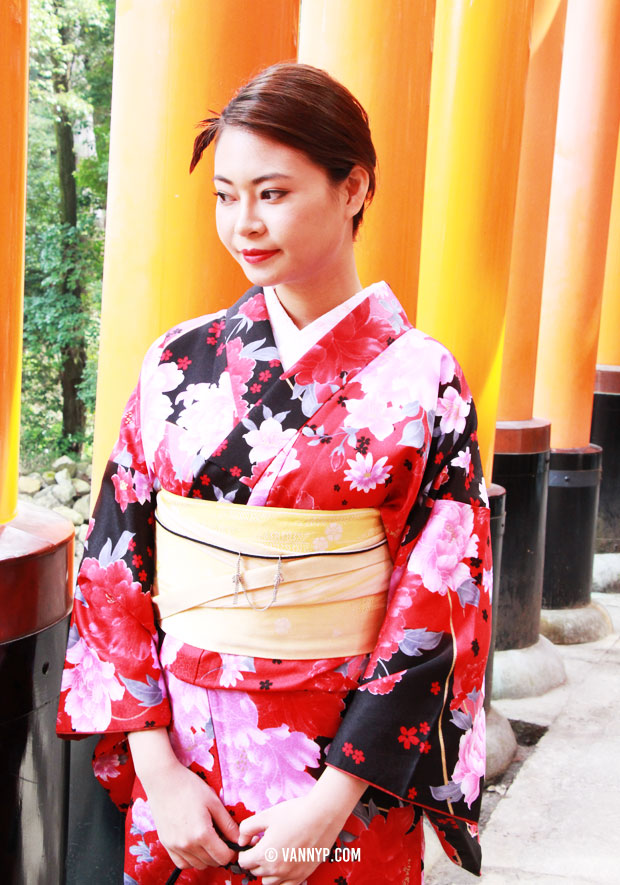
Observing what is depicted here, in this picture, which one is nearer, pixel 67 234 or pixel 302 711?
pixel 302 711

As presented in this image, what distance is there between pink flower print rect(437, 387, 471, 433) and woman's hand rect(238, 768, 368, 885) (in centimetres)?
51

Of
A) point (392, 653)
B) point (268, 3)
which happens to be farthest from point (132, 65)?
point (392, 653)

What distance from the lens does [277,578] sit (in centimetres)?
136

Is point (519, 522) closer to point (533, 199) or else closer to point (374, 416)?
point (533, 199)

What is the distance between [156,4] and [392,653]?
146 centimetres

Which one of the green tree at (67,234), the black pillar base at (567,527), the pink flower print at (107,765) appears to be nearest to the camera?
the pink flower print at (107,765)

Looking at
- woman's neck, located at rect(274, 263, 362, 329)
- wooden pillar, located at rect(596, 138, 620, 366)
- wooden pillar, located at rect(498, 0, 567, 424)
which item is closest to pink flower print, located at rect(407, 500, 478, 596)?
woman's neck, located at rect(274, 263, 362, 329)

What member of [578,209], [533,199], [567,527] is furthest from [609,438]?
[533,199]

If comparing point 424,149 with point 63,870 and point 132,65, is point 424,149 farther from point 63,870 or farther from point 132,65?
point 63,870

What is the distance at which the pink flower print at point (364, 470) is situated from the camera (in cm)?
135

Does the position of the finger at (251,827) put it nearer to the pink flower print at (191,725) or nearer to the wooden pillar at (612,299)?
the pink flower print at (191,725)

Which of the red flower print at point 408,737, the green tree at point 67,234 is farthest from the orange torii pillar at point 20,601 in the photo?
the green tree at point 67,234

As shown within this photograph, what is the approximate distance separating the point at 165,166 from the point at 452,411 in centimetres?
101

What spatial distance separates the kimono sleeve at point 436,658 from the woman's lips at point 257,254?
0.32 m
